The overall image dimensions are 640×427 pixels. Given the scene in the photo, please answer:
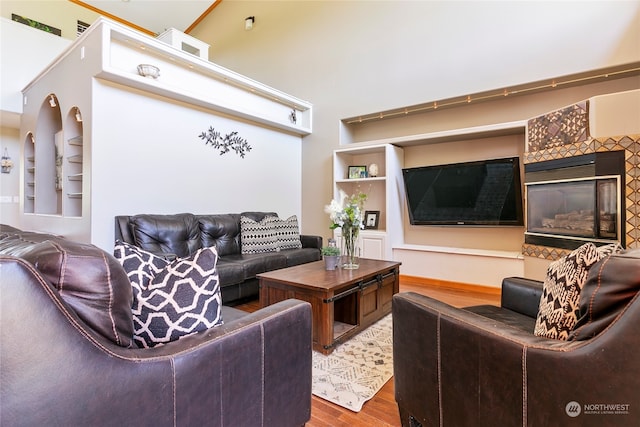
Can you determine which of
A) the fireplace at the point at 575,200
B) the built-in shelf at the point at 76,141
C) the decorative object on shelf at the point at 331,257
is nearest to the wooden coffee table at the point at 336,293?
the decorative object on shelf at the point at 331,257

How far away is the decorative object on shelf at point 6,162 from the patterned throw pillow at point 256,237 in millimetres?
4461

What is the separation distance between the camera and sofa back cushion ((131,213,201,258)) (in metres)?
A: 3.14

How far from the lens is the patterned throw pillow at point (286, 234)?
4130 mm

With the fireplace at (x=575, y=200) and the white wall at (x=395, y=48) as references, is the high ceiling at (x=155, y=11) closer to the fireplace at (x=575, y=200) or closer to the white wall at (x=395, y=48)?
the white wall at (x=395, y=48)

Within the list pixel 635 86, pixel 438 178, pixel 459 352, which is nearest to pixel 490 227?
pixel 438 178

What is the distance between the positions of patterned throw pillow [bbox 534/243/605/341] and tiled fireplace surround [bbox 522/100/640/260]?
2.22 m

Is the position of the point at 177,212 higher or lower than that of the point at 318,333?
higher

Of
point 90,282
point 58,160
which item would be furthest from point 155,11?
point 90,282

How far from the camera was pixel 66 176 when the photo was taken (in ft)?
12.1

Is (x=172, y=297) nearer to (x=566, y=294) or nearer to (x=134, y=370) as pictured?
(x=134, y=370)

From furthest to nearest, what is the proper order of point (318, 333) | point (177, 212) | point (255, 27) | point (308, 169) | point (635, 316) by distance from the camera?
1. point (255, 27)
2. point (308, 169)
3. point (177, 212)
4. point (318, 333)
5. point (635, 316)

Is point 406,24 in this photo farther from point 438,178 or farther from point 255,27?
point 255,27

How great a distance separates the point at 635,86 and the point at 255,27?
A: 230 inches

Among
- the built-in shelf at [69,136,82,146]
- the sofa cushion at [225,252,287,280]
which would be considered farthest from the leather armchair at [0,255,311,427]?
the built-in shelf at [69,136,82,146]
